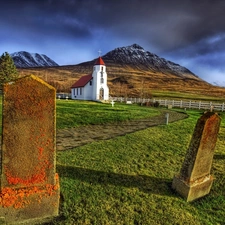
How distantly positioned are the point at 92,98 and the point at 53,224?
4823 cm

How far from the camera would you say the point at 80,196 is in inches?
182

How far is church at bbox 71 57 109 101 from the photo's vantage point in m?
50.2

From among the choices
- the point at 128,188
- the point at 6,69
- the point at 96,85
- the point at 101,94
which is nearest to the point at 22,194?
the point at 128,188

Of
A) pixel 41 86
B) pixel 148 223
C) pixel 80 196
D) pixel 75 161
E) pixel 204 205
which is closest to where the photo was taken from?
pixel 41 86

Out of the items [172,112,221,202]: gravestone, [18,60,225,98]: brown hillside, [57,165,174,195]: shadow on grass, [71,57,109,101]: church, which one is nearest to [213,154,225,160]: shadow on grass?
[172,112,221,202]: gravestone

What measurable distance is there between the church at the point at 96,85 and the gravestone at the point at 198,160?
44.9 m

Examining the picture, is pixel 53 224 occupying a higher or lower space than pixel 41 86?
lower

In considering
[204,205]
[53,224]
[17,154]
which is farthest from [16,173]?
[204,205]

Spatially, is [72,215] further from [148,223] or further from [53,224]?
[148,223]

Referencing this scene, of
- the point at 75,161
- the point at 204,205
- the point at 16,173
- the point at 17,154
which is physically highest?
the point at 17,154

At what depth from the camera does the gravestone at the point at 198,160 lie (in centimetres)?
503

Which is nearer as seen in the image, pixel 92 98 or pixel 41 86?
pixel 41 86

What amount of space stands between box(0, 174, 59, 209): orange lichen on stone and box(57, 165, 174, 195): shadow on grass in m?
1.48

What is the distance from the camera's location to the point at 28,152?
12.1ft
